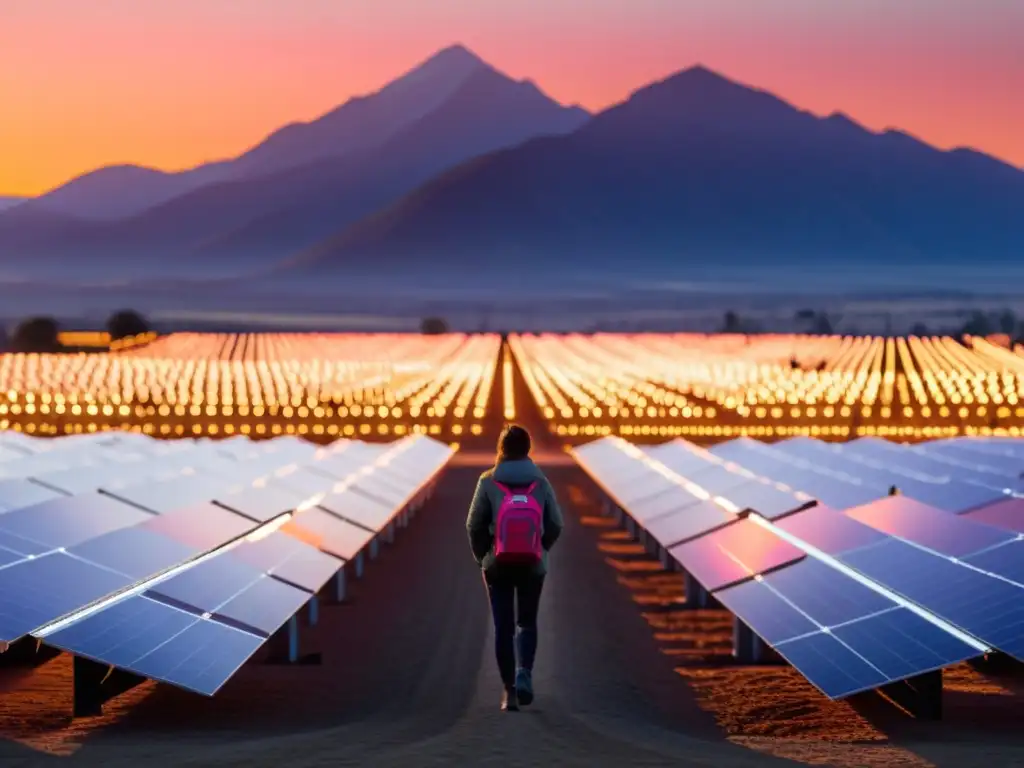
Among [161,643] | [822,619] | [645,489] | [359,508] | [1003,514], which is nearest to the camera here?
[161,643]

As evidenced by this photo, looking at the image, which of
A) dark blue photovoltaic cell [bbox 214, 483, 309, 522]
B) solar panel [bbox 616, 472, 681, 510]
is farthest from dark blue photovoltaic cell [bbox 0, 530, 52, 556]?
solar panel [bbox 616, 472, 681, 510]

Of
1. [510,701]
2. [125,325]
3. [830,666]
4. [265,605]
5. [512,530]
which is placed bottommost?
[510,701]

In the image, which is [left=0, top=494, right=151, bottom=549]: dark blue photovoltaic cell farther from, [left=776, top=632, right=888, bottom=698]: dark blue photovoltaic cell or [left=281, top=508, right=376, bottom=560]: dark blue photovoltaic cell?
[left=776, top=632, right=888, bottom=698]: dark blue photovoltaic cell

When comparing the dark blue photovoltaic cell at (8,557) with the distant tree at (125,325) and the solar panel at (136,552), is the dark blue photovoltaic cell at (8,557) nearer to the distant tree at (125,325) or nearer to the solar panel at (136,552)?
the solar panel at (136,552)

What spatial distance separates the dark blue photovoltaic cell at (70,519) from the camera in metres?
18.0

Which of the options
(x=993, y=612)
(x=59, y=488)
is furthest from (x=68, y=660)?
(x=59, y=488)

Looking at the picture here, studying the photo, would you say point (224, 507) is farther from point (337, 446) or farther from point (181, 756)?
point (337, 446)

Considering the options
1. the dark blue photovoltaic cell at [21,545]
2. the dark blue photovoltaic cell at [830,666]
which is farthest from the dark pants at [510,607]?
the dark blue photovoltaic cell at [21,545]

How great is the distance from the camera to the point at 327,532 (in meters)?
20.4

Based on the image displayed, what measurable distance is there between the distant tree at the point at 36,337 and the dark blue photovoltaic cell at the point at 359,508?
126368 millimetres

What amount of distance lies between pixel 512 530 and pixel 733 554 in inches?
301

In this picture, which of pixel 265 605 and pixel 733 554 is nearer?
pixel 265 605

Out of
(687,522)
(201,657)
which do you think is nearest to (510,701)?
(201,657)

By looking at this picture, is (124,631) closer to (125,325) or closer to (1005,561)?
(1005,561)
